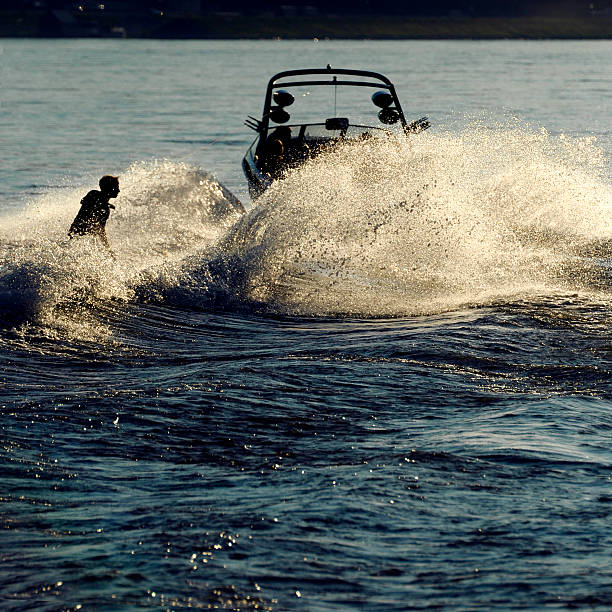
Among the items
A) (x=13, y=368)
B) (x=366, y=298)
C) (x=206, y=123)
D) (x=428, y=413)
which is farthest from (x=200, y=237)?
(x=206, y=123)

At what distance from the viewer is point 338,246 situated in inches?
492

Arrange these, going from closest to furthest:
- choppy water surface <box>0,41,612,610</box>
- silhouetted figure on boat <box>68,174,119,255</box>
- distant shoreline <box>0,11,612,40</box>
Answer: choppy water surface <box>0,41,612,610</box>, silhouetted figure on boat <box>68,174,119,255</box>, distant shoreline <box>0,11,612,40</box>

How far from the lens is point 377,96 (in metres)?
15.1

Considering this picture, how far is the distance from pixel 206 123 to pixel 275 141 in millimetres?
18748

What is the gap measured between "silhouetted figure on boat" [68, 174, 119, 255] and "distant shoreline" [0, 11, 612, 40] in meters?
82.4

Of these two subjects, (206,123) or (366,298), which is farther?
(206,123)

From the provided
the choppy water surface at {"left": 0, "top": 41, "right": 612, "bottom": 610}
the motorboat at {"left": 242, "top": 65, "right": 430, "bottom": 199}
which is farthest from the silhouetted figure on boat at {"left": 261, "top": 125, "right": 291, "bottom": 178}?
the choppy water surface at {"left": 0, "top": 41, "right": 612, "bottom": 610}

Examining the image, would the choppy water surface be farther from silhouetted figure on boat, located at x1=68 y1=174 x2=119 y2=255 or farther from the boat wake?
silhouetted figure on boat, located at x1=68 y1=174 x2=119 y2=255

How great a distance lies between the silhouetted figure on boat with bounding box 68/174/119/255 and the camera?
1112cm

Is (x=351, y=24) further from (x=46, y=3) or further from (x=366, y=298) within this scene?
(x=366, y=298)

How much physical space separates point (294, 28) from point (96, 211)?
276ft

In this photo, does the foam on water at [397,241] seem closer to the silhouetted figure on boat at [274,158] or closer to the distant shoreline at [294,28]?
the silhouetted figure on boat at [274,158]

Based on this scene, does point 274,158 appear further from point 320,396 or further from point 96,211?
point 320,396

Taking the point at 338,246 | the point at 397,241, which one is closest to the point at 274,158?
the point at 338,246
